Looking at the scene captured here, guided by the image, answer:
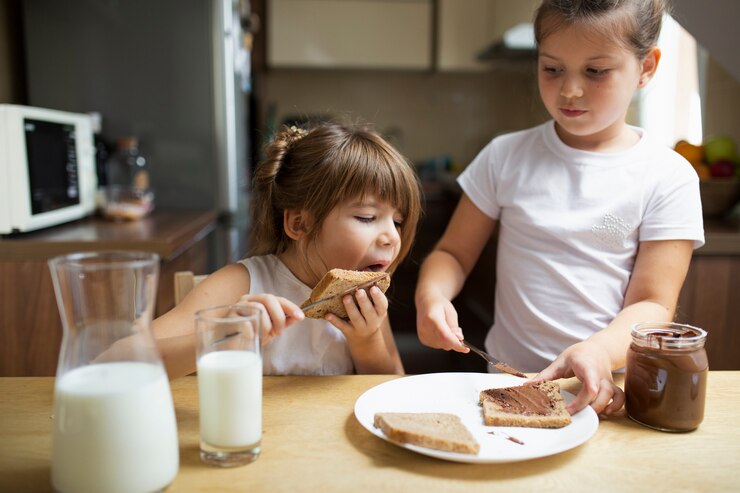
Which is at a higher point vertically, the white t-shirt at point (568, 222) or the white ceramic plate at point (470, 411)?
the white t-shirt at point (568, 222)

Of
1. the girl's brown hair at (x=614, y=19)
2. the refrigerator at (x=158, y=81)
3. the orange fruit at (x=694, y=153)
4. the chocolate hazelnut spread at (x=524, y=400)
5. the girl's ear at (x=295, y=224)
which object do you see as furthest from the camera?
the refrigerator at (x=158, y=81)

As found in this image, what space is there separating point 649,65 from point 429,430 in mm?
854

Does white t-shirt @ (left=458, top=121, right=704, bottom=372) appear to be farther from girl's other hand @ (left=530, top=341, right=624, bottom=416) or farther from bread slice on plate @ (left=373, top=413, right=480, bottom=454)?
bread slice on plate @ (left=373, top=413, right=480, bottom=454)

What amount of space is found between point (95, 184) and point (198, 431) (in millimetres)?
1788

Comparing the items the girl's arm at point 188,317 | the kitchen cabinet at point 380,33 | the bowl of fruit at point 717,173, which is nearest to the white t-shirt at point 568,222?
the girl's arm at point 188,317

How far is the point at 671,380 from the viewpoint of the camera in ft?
2.65

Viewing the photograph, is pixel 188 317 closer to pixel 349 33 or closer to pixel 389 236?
pixel 389 236

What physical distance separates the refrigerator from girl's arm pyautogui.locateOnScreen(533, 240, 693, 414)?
1.70 metres

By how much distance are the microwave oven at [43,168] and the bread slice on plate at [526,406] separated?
1456mm

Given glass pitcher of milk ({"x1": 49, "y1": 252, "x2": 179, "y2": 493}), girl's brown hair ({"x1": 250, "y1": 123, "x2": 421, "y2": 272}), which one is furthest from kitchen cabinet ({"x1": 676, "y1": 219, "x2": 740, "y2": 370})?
glass pitcher of milk ({"x1": 49, "y1": 252, "x2": 179, "y2": 493})

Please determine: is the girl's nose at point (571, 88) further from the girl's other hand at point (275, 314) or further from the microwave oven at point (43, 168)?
the microwave oven at point (43, 168)

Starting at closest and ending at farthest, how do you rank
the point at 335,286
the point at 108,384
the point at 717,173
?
the point at 108,384 → the point at 335,286 → the point at 717,173

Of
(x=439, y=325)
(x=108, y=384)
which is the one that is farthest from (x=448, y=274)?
(x=108, y=384)

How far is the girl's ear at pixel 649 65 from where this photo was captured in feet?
3.98
